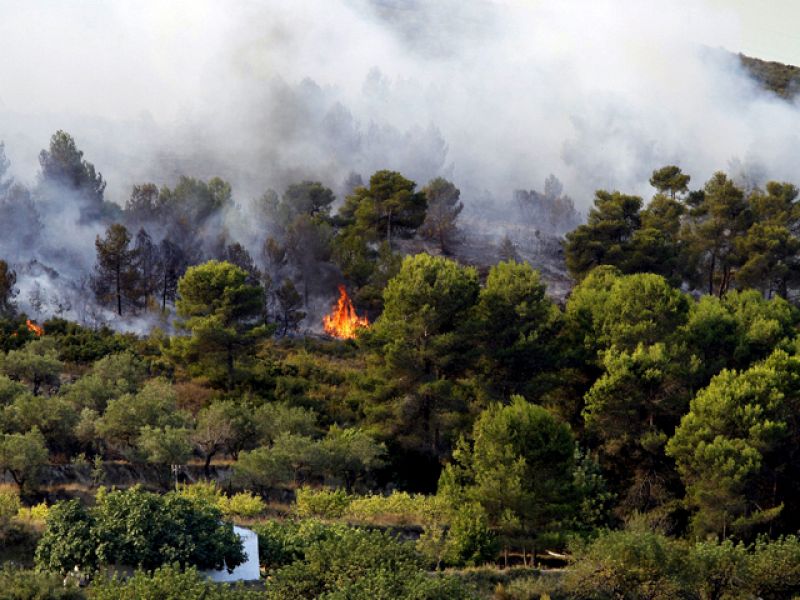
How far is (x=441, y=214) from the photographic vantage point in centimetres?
9625

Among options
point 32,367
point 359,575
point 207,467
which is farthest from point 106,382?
point 359,575

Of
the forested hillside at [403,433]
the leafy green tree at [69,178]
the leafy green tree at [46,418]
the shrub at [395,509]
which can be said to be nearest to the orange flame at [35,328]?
the forested hillside at [403,433]

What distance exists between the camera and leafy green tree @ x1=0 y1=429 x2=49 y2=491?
4450 centimetres

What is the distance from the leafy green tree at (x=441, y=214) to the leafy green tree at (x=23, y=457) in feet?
171

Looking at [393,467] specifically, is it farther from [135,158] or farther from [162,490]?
[135,158]

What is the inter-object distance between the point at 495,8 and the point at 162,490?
151384mm

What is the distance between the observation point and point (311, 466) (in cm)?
5038

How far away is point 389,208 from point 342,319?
1035 centimetres

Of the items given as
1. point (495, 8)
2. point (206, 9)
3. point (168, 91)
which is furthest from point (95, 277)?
point (495, 8)

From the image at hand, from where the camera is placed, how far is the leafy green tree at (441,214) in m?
95.3

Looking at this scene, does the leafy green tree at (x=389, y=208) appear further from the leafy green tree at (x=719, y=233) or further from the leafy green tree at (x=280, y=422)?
the leafy green tree at (x=280, y=422)

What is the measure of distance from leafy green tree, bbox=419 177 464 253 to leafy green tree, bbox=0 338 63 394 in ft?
139

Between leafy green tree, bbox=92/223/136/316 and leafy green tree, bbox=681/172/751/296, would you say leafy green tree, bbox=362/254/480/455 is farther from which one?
leafy green tree, bbox=681/172/751/296

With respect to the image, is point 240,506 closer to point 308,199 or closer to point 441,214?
point 308,199
